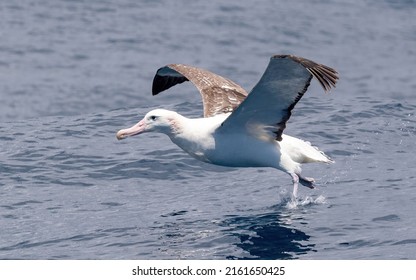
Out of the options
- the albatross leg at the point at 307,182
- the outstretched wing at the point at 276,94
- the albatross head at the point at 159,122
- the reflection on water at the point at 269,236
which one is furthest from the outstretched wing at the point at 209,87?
the reflection on water at the point at 269,236

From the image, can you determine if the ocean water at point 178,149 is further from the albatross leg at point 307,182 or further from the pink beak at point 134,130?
the pink beak at point 134,130

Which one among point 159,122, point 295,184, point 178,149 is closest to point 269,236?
point 295,184

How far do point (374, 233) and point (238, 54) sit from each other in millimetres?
13743

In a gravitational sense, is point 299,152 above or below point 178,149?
above

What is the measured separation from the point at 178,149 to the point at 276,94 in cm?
457

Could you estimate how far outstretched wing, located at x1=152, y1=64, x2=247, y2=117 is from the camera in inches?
632

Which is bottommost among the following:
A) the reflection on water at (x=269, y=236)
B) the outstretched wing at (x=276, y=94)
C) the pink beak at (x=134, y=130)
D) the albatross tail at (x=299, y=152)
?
the reflection on water at (x=269, y=236)

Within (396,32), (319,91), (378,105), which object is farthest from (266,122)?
(396,32)

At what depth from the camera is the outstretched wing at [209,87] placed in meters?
16.1

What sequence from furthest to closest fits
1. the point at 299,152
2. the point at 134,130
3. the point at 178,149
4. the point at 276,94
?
1. the point at 178,149
2. the point at 299,152
3. the point at 134,130
4. the point at 276,94

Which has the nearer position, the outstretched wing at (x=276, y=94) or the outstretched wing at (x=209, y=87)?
the outstretched wing at (x=276, y=94)

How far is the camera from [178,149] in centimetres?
1836

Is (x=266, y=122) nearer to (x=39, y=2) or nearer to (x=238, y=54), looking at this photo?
(x=238, y=54)

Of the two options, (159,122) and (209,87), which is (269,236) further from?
(209,87)
